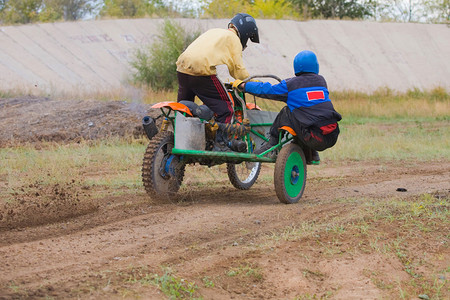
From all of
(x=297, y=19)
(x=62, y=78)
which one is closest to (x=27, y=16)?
(x=62, y=78)

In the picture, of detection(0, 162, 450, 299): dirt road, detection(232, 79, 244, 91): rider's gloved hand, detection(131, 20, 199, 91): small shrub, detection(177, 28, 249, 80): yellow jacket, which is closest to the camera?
detection(0, 162, 450, 299): dirt road

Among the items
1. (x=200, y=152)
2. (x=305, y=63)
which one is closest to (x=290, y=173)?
(x=200, y=152)

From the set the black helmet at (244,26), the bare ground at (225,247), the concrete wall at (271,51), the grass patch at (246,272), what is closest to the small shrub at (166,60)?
the concrete wall at (271,51)

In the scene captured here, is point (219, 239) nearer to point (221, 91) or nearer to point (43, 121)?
point (221, 91)

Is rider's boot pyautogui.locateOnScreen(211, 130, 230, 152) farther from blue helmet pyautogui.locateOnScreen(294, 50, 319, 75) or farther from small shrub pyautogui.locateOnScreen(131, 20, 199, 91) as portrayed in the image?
small shrub pyautogui.locateOnScreen(131, 20, 199, 91)

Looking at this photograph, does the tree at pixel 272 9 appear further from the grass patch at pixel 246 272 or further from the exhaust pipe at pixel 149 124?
the grass patch at pixel 246 272

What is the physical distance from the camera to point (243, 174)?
8.80 metres

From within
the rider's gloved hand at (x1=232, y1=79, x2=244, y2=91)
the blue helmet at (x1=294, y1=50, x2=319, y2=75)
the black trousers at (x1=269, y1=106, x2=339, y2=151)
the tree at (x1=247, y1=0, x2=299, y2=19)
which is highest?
the tree at (x1=247, y1=0, x2=299, y2=19)

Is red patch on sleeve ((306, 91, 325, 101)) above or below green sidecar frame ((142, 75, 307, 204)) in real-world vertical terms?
above

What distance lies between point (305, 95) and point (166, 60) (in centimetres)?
2054

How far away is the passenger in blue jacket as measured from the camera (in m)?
7.20

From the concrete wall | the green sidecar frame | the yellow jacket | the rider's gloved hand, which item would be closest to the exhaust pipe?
the green sidecar frame

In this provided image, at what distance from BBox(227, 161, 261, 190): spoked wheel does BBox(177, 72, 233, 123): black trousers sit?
121cm

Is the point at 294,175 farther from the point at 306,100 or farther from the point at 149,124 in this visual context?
the point at 149,124
